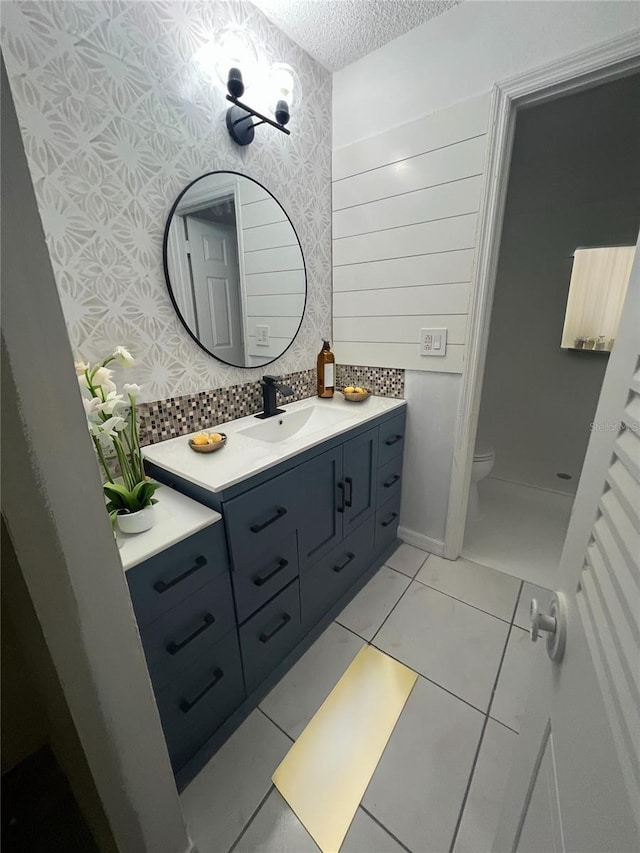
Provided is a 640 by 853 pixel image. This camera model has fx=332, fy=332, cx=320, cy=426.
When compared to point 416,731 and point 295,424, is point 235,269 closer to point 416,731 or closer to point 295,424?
point 295,424

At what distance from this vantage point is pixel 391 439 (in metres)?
1.70

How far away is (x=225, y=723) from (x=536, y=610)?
3.63 ft

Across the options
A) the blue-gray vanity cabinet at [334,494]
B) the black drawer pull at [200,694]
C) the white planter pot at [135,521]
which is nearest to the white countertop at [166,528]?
the white planter pot at [135,521]

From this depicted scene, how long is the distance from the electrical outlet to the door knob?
1379mm

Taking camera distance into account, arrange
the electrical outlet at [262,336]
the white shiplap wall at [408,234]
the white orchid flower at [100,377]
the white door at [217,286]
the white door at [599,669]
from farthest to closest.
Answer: the electrical outlet at [262,336] < the white shiplap wall at [408,234] < the white door at [217,286] < the white orchid flower at [100,377] < the white door at [599,669]

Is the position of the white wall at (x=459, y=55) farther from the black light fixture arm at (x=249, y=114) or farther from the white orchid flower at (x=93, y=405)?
the white orchid flower at (x=93, y=405)

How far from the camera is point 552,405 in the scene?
240cm

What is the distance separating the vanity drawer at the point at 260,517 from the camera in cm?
96

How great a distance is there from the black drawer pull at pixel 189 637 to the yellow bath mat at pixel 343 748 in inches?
20.7

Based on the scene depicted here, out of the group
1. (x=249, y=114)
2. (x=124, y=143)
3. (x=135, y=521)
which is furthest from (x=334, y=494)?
(x=249, y=114)

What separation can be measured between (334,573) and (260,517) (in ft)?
2.00

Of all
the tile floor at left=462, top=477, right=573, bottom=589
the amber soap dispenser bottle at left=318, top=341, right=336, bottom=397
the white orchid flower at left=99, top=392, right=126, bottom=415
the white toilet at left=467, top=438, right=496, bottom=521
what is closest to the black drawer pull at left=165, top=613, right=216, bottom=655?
the white orchid flower at left=99, top=392, right=126, bottom=415

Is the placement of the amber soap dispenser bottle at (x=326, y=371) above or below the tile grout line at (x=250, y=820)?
above

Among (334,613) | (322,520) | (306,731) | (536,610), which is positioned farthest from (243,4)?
(306,731)
